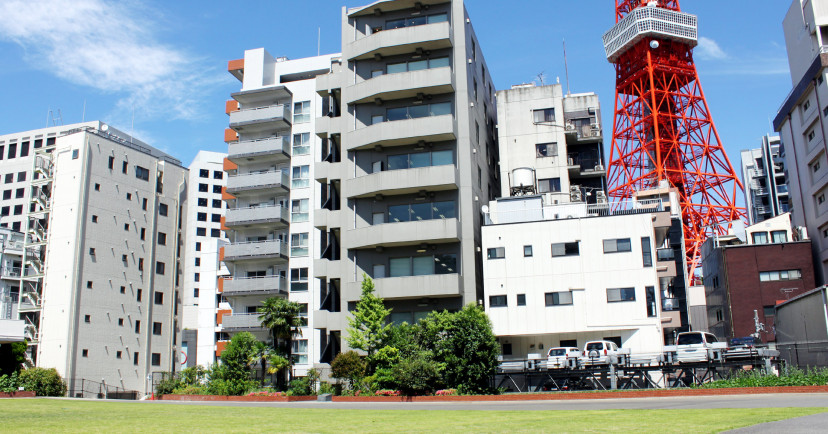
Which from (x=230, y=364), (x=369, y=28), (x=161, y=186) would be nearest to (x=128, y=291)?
(x=161, y=186)

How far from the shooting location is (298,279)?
221 ft

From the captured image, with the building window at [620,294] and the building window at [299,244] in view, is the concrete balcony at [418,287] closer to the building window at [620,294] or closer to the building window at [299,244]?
the building window at [620,294]

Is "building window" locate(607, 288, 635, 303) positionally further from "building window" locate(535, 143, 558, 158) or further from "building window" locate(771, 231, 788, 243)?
"building window" locate(771, 231, 788, 243)

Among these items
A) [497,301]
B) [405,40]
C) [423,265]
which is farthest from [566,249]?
[405,40]

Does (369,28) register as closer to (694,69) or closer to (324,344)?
(324,344)

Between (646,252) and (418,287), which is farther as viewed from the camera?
(418,287)

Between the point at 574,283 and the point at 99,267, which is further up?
the point at 99,267

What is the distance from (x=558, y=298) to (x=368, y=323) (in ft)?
44.8

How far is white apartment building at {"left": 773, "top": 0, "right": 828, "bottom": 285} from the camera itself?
55.5m

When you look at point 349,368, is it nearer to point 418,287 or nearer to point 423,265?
point 418,287

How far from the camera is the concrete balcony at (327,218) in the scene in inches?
2143

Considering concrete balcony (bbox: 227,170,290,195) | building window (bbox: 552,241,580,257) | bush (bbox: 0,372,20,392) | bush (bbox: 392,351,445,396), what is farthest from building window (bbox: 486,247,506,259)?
bush (bbox: 0,372,20,392)

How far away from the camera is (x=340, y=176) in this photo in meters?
→ 55.0

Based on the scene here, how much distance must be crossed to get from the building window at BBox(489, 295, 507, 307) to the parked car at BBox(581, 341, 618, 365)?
24.4 ft
